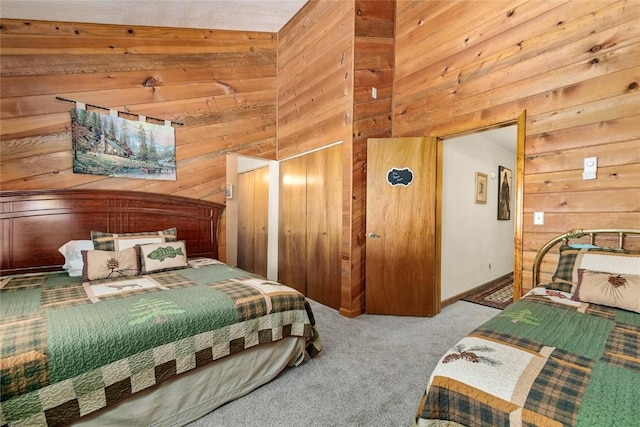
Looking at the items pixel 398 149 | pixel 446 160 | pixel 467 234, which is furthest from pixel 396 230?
pixel 467 234

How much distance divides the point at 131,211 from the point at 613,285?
3906mm

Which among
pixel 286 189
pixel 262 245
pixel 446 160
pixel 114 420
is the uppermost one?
pixel 446 160

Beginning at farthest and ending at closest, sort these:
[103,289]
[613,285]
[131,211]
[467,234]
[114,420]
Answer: [467,234], [131,211], [103,289], [613,285], [114,420]

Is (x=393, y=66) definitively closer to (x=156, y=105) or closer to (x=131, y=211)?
(x=156, y=105)

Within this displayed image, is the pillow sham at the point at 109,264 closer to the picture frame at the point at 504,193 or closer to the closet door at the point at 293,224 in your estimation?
the closet door at the point at 293,224

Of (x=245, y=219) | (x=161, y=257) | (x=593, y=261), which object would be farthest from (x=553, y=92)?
(x=245, y=219)

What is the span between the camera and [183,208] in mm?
3385

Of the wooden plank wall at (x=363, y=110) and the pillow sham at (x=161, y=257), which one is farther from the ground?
the wooden plank wall at (x=363, y=110)

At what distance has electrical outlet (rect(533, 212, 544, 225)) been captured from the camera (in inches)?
90.8

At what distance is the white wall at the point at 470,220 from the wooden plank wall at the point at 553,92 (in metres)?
0.77

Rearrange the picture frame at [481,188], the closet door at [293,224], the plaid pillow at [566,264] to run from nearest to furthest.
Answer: the plaid pillow at [566,264], the closet door at [293,224], the picture frame at [481,188]

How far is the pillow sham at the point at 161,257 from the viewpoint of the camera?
99.1 inches

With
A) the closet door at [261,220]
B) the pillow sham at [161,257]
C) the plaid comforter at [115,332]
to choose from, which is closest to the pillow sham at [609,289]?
the plaid comforter at [115,332]

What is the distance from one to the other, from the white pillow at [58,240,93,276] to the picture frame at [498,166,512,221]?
5397mm
